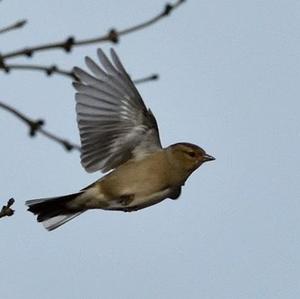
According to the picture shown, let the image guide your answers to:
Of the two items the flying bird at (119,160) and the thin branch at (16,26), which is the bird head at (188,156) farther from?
the thin branch at (16,26)

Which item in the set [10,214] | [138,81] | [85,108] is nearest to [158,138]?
[85,108]

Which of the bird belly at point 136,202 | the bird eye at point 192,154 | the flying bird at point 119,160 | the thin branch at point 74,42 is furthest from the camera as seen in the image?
the bird eye at point 192,154

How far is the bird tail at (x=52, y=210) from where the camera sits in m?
7.34

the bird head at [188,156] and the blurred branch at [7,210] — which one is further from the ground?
the bird head at [188,156]

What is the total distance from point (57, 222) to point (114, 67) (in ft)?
4.51

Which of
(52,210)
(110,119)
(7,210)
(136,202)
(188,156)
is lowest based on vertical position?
(7,210)

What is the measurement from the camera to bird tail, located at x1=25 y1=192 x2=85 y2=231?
7344mm

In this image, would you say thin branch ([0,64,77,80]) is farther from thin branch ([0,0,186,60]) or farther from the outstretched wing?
the outstretched wing

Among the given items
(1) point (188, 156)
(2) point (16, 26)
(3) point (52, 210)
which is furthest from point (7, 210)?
(1) point (188, 156)

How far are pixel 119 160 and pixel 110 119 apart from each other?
15.4 inches

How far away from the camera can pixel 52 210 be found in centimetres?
749

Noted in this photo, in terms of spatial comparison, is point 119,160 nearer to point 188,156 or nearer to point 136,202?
point 136,202

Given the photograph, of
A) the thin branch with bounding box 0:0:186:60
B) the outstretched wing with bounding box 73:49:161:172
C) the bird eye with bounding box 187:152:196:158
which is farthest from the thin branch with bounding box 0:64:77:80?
the bird eye with bounding box 187:152:196:158

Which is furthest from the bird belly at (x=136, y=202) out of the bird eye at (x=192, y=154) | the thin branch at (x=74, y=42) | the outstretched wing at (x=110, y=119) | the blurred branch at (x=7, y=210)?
the thin branch at (x=74, y=42)
